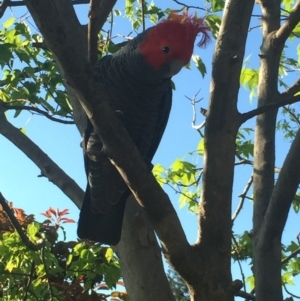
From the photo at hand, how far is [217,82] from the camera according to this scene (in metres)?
2.06

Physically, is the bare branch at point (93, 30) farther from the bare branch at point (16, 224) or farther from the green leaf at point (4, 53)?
the green leaf at point (4, 53)

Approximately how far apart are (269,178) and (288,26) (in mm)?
675

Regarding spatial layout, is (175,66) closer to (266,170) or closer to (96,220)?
(266,170)

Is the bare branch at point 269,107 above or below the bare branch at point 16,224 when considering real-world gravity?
above

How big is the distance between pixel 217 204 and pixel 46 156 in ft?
3.61

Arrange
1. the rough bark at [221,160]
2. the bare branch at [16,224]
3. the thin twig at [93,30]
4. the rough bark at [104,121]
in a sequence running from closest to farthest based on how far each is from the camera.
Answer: the rough bark at [104,121] < the thin twig at [93,30] < the rough bark at [221,160] < the bare branch at [16,224]

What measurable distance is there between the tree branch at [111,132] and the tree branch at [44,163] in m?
0.80

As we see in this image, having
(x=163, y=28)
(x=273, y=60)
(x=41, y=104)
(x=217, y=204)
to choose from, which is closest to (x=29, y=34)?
(x=41, y=104)

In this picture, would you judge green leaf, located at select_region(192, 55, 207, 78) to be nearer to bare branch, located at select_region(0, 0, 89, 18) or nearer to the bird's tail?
bare branch, located at select_region(0, 0, 89, 18)

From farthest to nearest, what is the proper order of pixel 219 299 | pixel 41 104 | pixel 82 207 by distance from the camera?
pixel 41 104 → pixel 82 207 → pixel 219 299

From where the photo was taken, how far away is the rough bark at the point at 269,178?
6.73ft

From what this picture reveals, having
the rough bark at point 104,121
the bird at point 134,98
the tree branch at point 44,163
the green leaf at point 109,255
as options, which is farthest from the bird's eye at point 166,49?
the green leaf at point 109,255

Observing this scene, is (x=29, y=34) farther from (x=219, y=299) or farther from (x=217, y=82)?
(x=219, y=299)

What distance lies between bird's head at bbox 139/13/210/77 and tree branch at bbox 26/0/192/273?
83 cm
